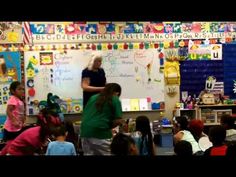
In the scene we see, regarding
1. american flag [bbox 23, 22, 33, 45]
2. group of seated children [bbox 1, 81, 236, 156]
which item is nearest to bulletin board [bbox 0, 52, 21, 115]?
american flag [bbox 23, 22, 33, 45]

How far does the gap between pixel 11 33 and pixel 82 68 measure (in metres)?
1.21

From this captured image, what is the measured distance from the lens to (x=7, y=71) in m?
6.20

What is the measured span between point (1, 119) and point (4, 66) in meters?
0.81

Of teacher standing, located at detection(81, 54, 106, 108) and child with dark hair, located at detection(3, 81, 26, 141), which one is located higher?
teacher standing, located at detection(81, 54, 106, 108)

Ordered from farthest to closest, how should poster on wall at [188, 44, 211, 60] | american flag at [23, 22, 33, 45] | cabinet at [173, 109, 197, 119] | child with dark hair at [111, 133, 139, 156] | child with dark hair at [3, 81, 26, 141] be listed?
poster on wall at [188, 44, 211, 60] → cabinet at [173, 109, 197, 119] → american flag at [23, 22, 33, 45] → child with dark hair at [3, 81, 26, 141] → child with dark hair at [111, 133, 139, 156]

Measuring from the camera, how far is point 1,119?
6.21 meters

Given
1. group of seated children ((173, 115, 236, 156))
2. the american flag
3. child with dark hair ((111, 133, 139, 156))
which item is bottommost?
group of seated children ((173, 115, 236, 156))

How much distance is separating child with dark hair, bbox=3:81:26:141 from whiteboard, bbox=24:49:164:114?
6.75 ft

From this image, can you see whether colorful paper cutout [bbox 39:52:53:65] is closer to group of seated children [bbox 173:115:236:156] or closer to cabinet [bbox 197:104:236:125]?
cabinet [bbox 197:104:236:125]

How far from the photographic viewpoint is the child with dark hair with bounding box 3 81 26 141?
420 centimetres

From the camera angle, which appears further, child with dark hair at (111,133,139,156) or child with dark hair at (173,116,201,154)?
child with dark hair at (173,116,201,154)

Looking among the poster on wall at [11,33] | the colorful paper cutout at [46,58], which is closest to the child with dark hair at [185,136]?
the colorful paper cutout at [46,58]
